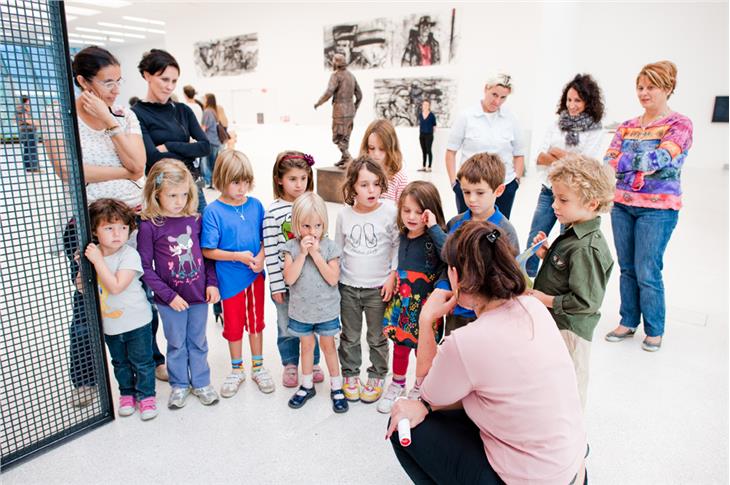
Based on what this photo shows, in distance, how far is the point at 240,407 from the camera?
2.17m

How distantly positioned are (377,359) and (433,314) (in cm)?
55

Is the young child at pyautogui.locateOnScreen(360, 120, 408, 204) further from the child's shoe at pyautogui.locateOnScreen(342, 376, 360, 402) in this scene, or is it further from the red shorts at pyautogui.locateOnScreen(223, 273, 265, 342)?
the child's shoe at pyautogui.locateOnScreen(342, 376, 360, 402)

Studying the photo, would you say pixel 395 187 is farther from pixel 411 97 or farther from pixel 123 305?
pixel 411 97

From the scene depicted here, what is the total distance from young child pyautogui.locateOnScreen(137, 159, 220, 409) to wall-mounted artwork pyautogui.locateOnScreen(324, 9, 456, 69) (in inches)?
316

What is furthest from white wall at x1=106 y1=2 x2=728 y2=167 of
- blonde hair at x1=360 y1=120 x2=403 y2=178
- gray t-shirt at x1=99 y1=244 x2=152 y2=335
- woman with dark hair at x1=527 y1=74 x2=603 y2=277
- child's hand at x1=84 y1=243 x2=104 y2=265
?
child's hand at x1=84 y1=243 x2=104 y2=265

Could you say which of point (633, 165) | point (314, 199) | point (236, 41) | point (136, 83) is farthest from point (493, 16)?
point (136, 83)

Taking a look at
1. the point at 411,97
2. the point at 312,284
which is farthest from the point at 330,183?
the point at 312,284

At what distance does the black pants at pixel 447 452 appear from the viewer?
51.4 inches

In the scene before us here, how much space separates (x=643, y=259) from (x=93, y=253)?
2.78 metres

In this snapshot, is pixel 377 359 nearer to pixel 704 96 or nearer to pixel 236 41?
pixel 236 41

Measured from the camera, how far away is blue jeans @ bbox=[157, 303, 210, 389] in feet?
6.88

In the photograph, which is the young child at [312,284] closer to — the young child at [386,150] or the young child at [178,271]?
the young child at [178,271]

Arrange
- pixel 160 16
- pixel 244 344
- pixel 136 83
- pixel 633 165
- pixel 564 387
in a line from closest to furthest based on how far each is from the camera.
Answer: pixel 564 387 < pixel 633 165 < pixel 244 344 < pixel 160 16 < pixel 136 83

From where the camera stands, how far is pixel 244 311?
2.28 m
